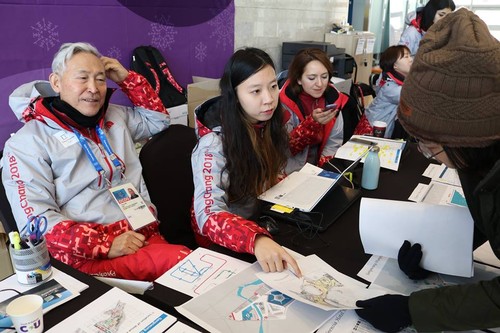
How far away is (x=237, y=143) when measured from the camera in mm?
1499

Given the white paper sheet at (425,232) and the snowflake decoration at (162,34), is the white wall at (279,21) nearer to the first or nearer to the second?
the snowflake decoration at (162,34)

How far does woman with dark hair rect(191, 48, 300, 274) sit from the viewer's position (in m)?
1.43

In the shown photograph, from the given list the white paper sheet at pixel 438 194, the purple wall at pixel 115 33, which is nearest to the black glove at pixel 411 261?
the white paper sheet at pixel 438 194

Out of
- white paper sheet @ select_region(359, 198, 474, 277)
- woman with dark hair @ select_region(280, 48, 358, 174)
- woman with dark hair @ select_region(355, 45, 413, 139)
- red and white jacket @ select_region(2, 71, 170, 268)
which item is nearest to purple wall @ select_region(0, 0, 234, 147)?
red and white jacket @ select_region(2, 71, 170, 268)

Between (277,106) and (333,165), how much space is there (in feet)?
1.37

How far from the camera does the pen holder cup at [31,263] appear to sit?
A: 961 millimetres

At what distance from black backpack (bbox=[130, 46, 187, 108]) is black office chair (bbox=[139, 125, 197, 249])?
1.23m

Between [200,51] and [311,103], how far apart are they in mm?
1338

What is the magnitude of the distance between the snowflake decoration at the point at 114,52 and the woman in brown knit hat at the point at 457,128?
225 cm

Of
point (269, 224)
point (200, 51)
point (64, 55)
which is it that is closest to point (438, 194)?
point (269, 224)

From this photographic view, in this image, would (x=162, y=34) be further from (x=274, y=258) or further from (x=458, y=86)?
(x=458, y=86)

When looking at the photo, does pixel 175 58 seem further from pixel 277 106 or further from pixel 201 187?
pixel 201 187

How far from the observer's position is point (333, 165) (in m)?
1.86

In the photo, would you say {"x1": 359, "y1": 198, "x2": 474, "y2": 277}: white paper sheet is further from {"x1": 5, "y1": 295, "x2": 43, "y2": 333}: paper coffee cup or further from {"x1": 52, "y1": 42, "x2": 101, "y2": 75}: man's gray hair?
{"x1": 52, "y1": 42, "x2": 101, "y2": 75}: man's gray hair
